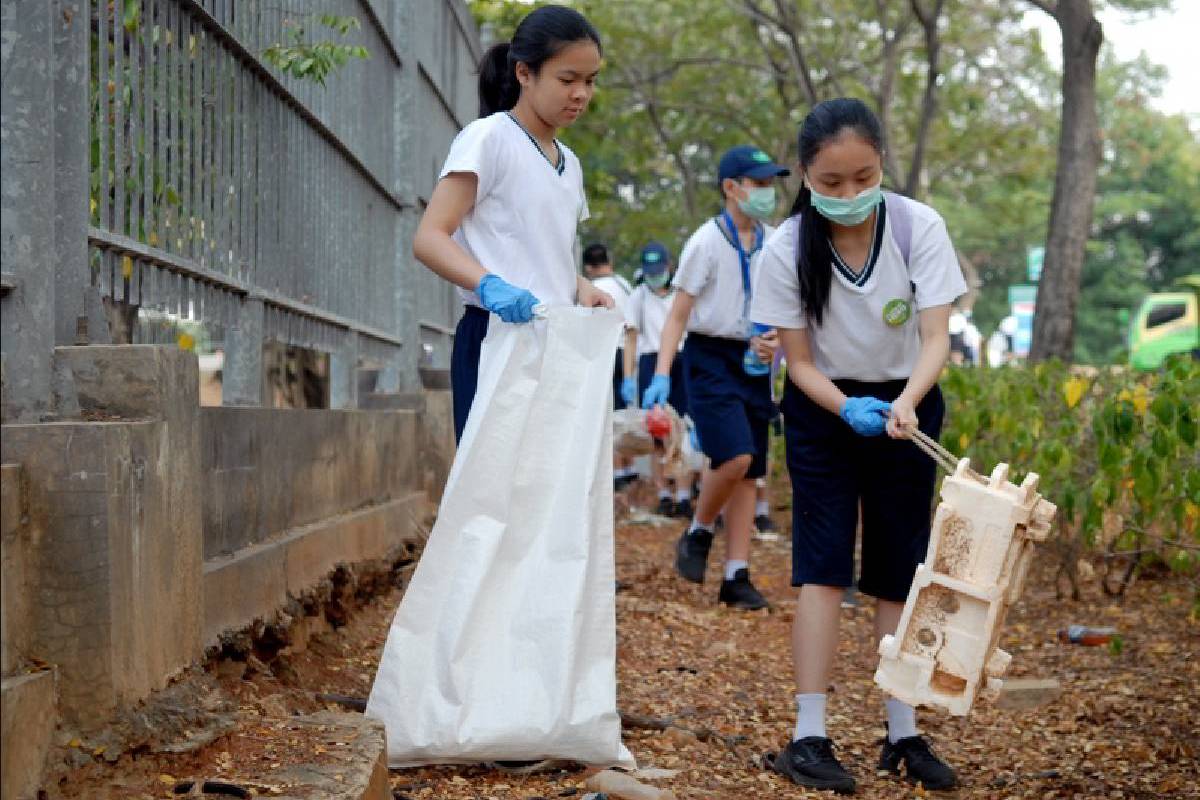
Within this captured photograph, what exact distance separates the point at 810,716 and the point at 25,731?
7.28 ft

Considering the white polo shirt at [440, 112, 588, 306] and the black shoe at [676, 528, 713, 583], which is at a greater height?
the white polo shirt at [440, 112, 588, 306]

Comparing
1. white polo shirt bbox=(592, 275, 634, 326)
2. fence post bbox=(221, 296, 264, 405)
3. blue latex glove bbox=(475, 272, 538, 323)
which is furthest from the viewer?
white polo shirt bbox=(592, 275, 634, 326)

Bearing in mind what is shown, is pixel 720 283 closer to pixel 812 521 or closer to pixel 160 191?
pixel 812 521

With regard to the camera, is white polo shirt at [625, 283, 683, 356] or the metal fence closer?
the metal fence

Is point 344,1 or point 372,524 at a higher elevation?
point 344,1

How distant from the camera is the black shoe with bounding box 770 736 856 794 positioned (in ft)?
13.7

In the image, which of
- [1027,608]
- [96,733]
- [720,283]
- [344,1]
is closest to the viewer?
[96,733]

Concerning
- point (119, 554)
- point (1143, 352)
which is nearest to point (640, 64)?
point (1143, 352)

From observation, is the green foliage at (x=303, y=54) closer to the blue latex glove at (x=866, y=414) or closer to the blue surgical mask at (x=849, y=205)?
the blue surgical mask at (x=849, y=205)

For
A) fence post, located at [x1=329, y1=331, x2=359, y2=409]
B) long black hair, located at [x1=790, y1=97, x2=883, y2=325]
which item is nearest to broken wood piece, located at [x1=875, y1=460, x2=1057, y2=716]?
long black hair, located at [x1=790, y1=97, x2=883, y2=325]

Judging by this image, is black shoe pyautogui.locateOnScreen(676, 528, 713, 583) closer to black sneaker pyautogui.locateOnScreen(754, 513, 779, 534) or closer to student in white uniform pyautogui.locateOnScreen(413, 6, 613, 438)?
black sneaker pyautogui.locateOnScreen(754, 513, 779, 534)

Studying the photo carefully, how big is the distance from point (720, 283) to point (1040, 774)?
3.11 meters

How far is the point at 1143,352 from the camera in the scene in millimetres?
36500

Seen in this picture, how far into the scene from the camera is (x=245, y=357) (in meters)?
4.79
